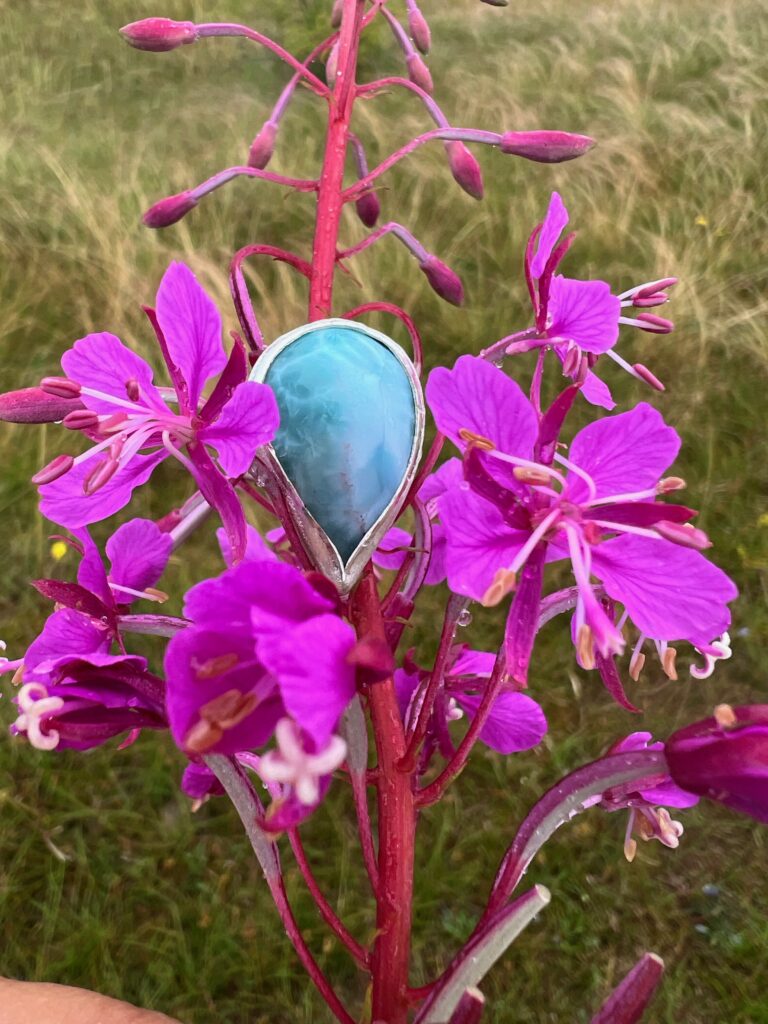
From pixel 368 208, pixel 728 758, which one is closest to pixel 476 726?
pixel 728 758

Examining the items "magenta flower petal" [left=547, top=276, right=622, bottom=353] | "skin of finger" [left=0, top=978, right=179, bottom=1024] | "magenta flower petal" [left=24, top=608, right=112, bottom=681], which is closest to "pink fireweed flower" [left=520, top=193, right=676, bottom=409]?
"magenta flower petal" [left=547, top=276, right=622, bottom=353]

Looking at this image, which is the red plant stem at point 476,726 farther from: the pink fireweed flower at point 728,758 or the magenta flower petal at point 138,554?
the magenta flower petal at point 138,554

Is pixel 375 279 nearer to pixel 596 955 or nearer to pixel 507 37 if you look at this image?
pixel 596 955

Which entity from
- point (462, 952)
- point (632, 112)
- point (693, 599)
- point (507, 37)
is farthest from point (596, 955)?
point (507, 37)

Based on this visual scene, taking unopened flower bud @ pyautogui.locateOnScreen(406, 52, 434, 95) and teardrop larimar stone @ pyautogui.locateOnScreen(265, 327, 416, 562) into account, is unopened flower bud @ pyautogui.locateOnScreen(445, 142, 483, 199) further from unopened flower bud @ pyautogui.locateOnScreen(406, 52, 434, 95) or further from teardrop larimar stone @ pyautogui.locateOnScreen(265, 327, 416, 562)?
teardrop larimar stone @ pyautogui.locateOnScreen(265, 327, 416, 562)

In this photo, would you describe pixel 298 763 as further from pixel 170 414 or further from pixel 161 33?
pixel 161 33

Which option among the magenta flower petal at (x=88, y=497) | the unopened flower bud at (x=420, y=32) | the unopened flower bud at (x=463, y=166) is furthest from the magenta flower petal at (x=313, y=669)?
the unopened flower bud at (x=420, y=32)
